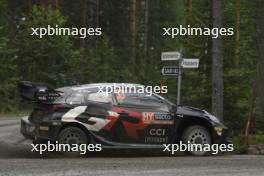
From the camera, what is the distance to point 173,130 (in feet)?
45.5

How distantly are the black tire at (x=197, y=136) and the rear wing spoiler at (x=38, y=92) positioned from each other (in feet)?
9.88

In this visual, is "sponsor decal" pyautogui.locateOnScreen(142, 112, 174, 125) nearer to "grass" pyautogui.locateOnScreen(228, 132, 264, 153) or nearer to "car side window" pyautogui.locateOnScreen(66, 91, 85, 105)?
"car side window" pyautogui.locateOnScreen(66, 91, 85, 105)

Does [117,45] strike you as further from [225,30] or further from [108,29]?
[225,30]

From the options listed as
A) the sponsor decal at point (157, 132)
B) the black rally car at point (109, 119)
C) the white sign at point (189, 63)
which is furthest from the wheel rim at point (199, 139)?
the white sign at point (189, 63)

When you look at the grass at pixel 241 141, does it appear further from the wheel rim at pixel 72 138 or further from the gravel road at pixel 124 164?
the wheel rim at pixel 72 138

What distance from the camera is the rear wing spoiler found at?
13.5 m

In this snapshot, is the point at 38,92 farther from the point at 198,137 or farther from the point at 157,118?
the point at 198,137

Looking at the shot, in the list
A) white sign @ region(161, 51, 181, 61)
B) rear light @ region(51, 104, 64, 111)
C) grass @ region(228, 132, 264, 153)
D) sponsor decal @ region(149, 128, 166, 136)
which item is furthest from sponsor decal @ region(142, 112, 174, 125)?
white sign @ region(161, 51, 181, 61)

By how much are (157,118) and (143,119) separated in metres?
0.33

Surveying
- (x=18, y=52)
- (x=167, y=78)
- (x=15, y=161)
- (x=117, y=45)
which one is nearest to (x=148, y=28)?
(x=117, y=45)

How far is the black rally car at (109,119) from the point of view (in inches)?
527

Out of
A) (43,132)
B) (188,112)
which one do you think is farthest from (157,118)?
(43,132)

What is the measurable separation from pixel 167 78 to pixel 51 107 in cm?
744

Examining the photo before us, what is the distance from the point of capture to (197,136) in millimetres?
14047
